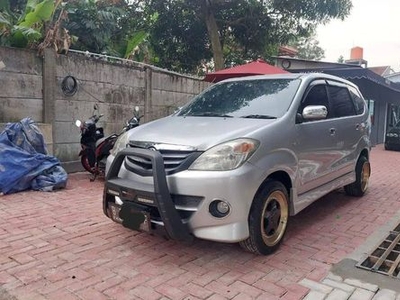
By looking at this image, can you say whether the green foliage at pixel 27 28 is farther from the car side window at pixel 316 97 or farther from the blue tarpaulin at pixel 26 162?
the car side window at pixel 316 97

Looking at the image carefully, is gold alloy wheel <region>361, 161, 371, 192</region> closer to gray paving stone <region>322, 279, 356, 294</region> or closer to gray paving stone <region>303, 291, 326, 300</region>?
gray paving stone <region>322, 279, 356, 294</region>

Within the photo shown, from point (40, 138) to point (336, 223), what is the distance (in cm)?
454

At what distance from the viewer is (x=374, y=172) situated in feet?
27.7

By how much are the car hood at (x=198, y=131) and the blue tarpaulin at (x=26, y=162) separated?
8.52ft

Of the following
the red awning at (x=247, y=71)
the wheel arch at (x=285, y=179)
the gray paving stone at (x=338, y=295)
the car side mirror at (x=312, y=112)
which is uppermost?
the red awning at (x=247, y=71)

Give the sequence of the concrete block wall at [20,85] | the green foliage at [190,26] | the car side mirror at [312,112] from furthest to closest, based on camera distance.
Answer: the green foliage at [190,26]
the concrete block wall at [20,85]
the car side mirror at [312,112]

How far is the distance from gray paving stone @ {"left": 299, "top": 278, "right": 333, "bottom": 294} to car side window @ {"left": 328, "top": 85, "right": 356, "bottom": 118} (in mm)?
2454

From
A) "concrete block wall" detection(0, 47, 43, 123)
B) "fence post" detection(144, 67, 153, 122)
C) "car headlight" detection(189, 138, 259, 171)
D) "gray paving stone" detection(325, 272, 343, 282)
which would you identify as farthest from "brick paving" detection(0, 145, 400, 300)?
"fence post" detection(144, 67, 153, 122)

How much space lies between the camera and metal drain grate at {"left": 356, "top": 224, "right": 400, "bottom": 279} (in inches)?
127

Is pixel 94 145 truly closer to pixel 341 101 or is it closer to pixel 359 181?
pixel 341 101

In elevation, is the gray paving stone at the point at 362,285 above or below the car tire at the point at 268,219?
below

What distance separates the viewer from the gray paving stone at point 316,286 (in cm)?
284

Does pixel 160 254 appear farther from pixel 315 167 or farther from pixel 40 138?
pixel 40 138

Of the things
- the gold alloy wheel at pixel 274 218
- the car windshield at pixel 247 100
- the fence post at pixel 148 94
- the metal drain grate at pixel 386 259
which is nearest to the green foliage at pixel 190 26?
the fence post at pixel 148 94
